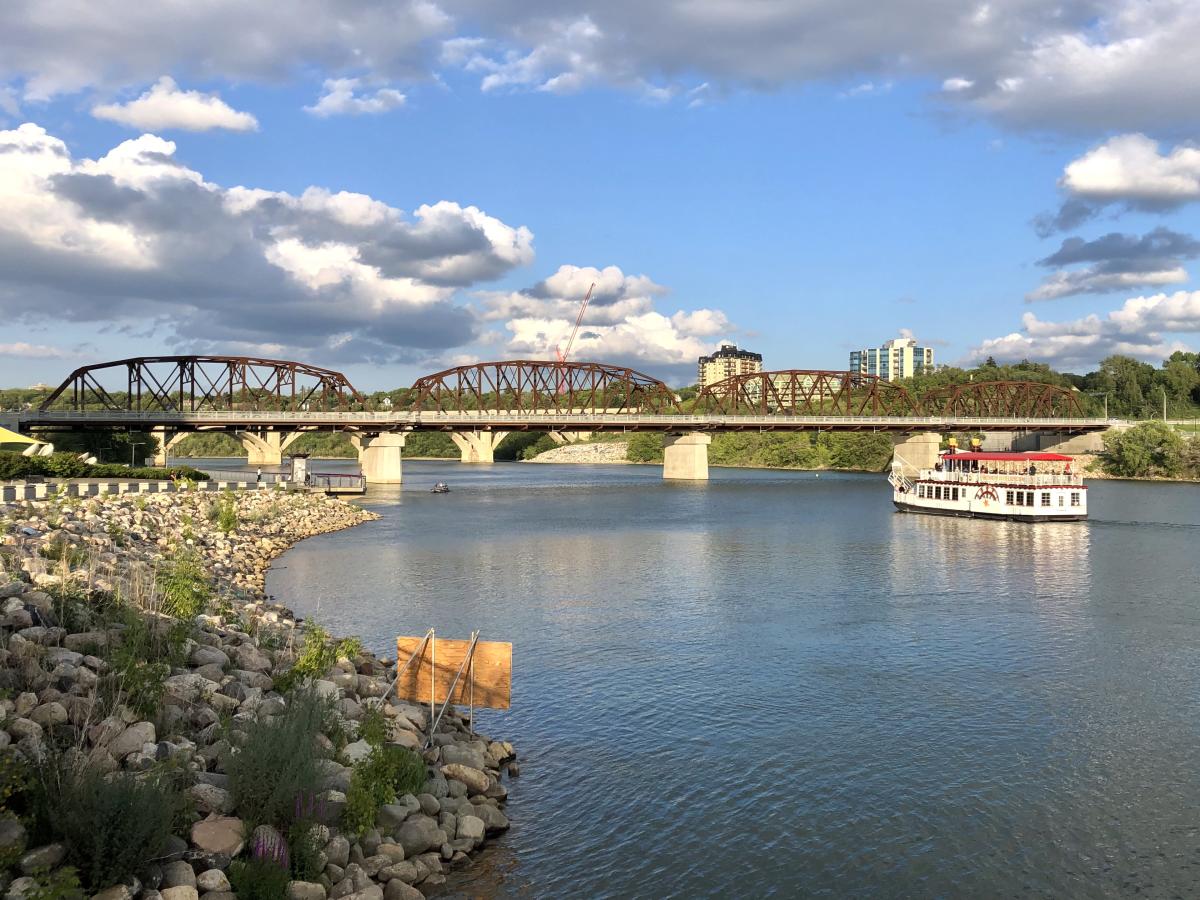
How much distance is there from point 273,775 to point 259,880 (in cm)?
212

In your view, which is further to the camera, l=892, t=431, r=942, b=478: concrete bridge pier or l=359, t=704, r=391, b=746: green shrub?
l=892, t=431, r=942, b=478: concrete bridge pier

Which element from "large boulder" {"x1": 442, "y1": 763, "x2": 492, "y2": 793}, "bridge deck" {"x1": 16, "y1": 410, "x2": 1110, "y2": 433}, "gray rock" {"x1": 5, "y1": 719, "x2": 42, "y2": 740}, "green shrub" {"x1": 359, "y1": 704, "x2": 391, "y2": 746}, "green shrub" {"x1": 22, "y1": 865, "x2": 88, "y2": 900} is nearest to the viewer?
"green shrub" {"x1": 22, "y1": 865, "x2": 88, "y2": 900}

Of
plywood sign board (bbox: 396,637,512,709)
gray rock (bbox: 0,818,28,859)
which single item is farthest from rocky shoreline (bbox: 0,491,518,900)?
plywood sign board (bbox: 396,637,512,709)

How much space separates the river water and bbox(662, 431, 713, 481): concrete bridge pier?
10376 cm

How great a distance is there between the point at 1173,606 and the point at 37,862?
154 feet

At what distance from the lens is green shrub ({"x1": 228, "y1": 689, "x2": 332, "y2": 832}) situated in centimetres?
1652

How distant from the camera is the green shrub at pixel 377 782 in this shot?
1764 centimetres

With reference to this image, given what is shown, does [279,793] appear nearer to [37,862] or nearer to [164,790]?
[164,790]

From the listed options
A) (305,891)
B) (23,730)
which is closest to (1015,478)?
(305,891)

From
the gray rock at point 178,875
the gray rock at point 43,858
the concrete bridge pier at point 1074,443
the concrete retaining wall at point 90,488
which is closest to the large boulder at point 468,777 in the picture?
the gray rock at point 178,875

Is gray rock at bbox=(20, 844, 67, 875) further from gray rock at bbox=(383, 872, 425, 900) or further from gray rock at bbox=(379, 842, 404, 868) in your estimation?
gray rock at bbox=(379, 842, 404, 868)

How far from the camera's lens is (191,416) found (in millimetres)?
151375

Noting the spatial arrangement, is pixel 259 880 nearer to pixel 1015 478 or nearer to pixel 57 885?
pixel 57 885

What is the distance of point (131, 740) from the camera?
56.0ft
